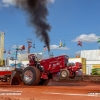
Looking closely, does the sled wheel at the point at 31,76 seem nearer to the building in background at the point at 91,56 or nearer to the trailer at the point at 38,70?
the trailer at the point at 38,70

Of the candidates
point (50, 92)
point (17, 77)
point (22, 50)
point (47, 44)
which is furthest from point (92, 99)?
point (22, 50)

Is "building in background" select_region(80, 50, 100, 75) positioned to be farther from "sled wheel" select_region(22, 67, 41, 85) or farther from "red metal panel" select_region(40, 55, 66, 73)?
"sled wheel" select_region(22, 67, 41, 85)

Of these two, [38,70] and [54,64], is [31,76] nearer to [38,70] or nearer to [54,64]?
[38,70]

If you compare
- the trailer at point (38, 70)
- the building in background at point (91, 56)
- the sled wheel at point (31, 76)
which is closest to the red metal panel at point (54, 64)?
the trailer at point (38, 70)

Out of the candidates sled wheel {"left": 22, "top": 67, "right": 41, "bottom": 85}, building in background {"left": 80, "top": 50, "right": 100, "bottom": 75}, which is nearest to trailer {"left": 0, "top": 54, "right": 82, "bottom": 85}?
sled wheel {"left": 22, "top": 67, "right": 41, "bottom": 85}

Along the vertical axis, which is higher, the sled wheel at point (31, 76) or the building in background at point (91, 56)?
the building in background at point (91, 56)

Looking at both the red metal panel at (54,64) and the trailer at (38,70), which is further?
the red metal panel at (54,64)

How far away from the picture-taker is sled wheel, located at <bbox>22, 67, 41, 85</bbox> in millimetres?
13977

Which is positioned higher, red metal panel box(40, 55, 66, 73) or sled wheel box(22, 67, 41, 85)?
red metal panel box(40, 55, 66, 73)

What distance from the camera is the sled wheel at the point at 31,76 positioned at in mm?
13977

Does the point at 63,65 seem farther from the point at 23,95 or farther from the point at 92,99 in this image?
the point at 92,99

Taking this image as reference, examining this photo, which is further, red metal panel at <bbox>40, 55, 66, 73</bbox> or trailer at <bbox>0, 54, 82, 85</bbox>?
red metal panel at <bbox>40, 55, 66, 73</bbox>

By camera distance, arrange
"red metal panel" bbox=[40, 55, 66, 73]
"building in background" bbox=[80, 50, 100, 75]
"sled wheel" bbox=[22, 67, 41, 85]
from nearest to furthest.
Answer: "sled wheel" bbox=[22, 67, 41, 85]
"red metal panel" bbox=[40, 55, 66, 73]
"building in background" bbox=[80, 50, 100, 75]

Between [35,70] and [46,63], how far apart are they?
866mm
